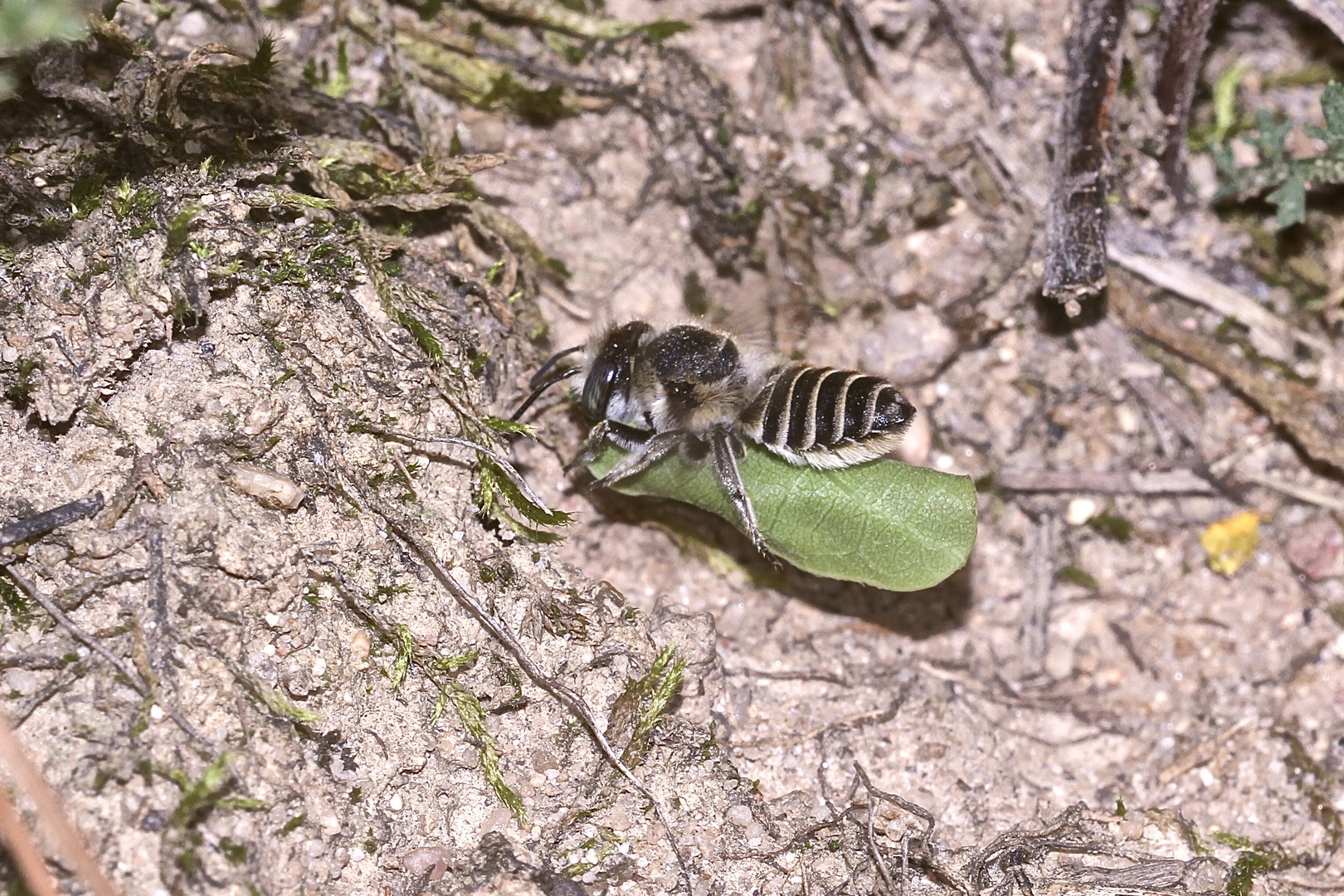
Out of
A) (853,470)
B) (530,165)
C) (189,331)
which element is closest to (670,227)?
(530,165)

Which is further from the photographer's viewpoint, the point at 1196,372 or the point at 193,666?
the point at 1196,372

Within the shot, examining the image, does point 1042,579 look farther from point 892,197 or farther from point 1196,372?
point 892,197

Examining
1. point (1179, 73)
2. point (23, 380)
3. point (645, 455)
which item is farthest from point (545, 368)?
point (1179, 73)

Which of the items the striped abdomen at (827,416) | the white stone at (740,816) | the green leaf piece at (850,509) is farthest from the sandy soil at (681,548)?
the striped abdomen at (827,416)

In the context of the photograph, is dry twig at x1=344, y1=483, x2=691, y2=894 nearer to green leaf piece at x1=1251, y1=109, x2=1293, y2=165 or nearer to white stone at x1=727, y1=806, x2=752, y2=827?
white stone at x1=727, y1=806, x2=752, y2=827

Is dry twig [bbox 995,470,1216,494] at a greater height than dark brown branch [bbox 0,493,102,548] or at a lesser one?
lesser

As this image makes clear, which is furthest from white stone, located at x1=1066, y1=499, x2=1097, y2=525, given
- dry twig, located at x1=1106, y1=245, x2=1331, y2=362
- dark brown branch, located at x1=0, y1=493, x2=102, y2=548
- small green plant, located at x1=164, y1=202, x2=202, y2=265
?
dark brown branch, located at x1=0, y1=493, x2=102, y2=548

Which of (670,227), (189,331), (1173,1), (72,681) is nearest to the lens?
(72,681)
